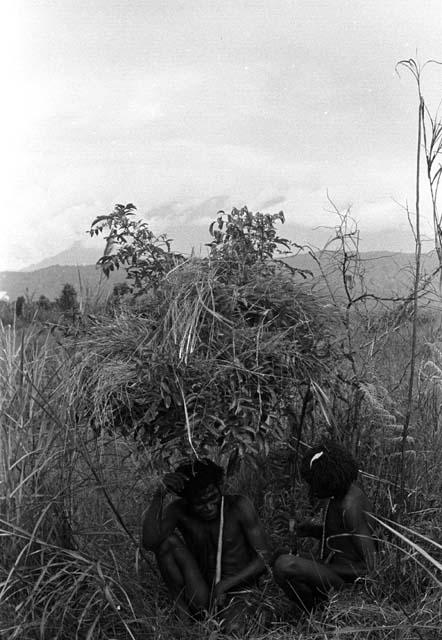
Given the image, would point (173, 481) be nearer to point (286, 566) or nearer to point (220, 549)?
point (220, 549)

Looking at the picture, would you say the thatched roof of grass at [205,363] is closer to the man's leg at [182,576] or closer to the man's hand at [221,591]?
the man's leg at [182,576]

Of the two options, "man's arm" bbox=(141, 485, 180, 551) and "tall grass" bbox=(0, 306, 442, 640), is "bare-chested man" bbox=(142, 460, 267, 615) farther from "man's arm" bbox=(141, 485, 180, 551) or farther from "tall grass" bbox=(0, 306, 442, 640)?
"tall grass" bbox=(0, 306, 442, 640)

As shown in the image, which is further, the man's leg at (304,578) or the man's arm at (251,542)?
the man's arm at (251,542)

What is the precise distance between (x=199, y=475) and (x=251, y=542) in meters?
0.42

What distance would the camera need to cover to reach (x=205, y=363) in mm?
2844

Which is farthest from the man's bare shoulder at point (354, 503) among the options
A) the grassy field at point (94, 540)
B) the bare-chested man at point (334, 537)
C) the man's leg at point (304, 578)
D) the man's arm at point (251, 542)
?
the man's arm at point (251, 542)

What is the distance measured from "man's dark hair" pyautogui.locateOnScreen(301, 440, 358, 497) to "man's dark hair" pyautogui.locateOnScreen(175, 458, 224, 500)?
1.38 feet

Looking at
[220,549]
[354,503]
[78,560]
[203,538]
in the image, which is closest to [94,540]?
[78,560]

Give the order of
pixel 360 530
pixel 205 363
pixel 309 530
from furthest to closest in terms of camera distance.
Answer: pixel 309 530
pixel 360 530
pixel 205 363

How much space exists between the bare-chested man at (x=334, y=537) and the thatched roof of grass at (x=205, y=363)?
32cm

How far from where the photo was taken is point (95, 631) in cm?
290

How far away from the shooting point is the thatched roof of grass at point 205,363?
2834mm

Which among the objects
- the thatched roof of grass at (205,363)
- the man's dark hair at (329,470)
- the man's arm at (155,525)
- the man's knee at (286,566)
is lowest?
the man's knee at (286,566)

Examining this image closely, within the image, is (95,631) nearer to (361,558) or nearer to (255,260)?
(361,558)
